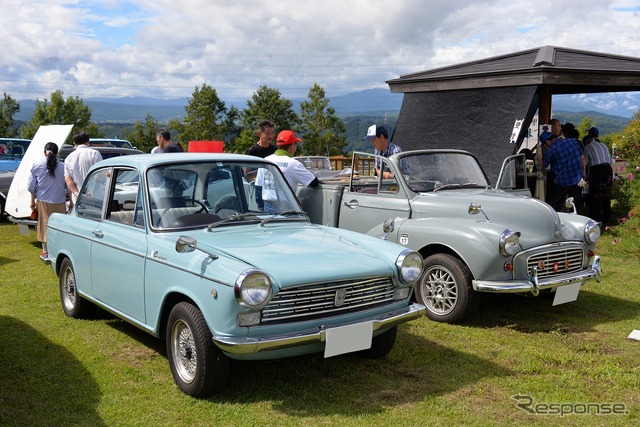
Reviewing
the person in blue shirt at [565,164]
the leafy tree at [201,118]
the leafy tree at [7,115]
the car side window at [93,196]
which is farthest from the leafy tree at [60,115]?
the car side window at [93,196]

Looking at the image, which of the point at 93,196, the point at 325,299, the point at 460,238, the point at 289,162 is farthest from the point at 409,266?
the point at 93,196

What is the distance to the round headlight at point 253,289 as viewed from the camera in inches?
150

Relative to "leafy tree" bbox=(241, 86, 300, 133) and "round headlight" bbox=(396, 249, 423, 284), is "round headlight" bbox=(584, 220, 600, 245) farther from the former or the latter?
"leafy tree" bbox=(241, 86, 300, 133)

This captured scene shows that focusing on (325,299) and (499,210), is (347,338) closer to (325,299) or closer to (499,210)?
(325,299)

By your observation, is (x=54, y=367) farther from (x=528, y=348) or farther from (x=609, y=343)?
(x=609, y=343)

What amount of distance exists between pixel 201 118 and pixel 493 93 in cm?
5164

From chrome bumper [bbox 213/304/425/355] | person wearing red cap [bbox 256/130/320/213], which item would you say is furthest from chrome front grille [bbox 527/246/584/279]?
chrome bumper [bbox 213/304/425/355]

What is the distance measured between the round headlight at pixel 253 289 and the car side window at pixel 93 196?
7.93ft

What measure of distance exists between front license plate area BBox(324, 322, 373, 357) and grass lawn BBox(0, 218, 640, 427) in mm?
410

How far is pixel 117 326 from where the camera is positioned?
611 cm

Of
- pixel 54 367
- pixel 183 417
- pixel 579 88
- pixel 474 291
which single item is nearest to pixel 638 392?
pixel 474 291

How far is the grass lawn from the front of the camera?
4.07 meters

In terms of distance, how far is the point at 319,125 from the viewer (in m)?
63.6

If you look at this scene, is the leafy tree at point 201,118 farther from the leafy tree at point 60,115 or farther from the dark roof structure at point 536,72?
the dark roof structure at point 536,72
